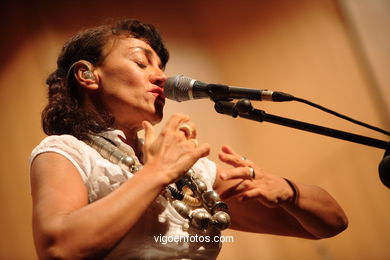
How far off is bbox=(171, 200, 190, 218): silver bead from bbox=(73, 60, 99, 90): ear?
481mm

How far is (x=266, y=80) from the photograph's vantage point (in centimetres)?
254

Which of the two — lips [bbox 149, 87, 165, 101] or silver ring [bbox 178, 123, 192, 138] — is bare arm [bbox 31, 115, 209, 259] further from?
lips [bbox 149, 87, 165, 101]

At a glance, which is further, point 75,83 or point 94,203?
point 75,83

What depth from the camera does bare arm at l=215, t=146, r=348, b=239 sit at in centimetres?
119

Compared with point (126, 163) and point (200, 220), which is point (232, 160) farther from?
point (126, 163)

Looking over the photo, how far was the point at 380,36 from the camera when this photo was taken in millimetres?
2324

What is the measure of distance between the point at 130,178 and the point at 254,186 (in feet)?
1.42

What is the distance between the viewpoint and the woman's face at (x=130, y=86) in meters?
1.31

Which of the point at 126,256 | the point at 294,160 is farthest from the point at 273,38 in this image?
the point at 126,256

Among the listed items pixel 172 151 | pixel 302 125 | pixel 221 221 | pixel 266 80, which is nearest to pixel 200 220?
pixel 221 221

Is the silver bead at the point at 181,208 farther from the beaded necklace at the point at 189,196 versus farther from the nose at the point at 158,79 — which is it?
the nose at the point at 158,79

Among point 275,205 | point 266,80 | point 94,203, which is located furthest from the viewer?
point 266,80

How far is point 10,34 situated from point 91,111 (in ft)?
3.81

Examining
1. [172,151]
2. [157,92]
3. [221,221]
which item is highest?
[157,92]
